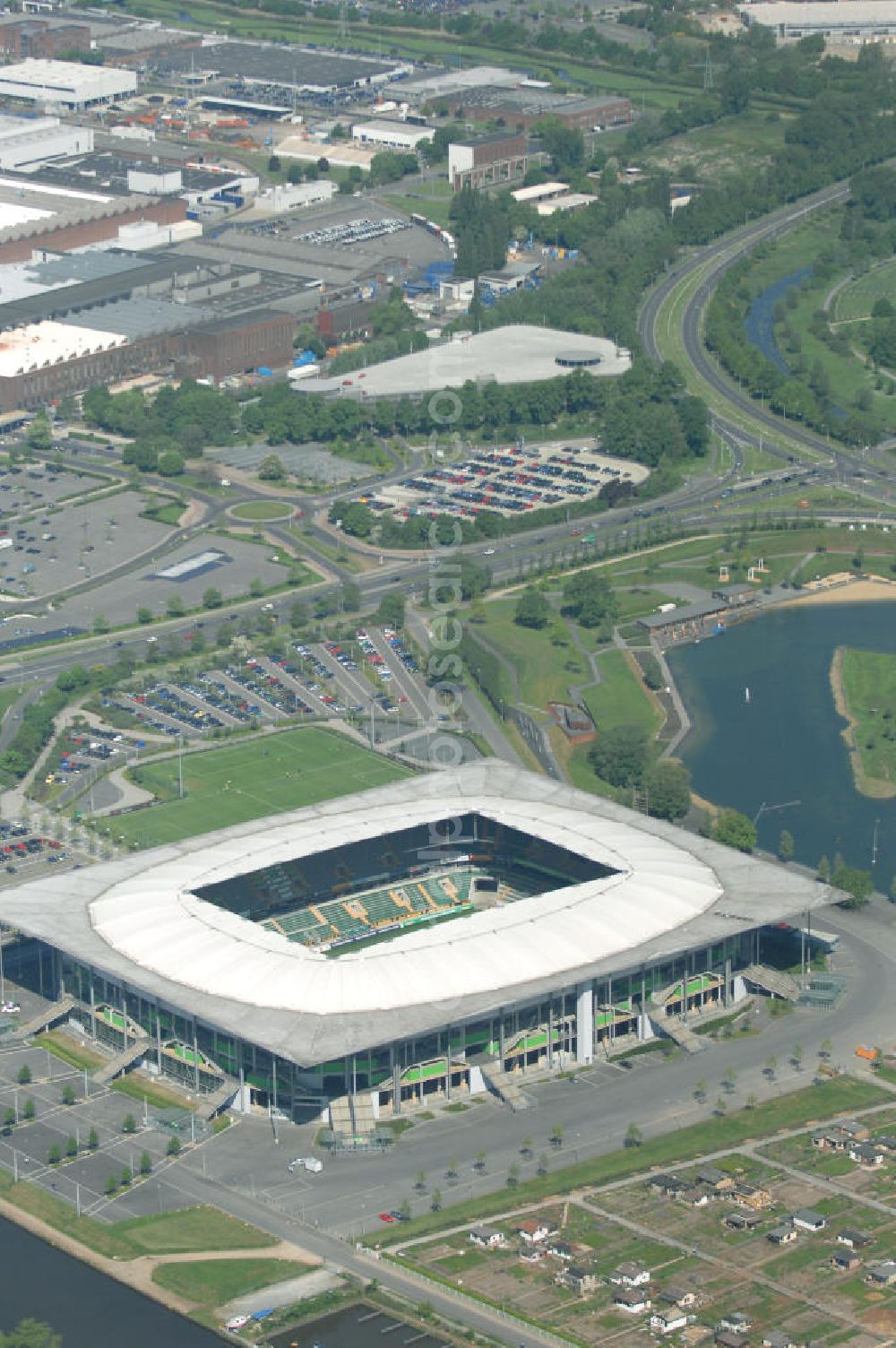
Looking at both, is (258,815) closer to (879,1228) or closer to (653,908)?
(653,908)

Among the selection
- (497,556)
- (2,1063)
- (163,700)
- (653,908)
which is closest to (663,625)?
(497,556)

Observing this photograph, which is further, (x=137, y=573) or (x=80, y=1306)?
(x=137, y=573)

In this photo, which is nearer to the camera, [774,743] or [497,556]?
[774,743]

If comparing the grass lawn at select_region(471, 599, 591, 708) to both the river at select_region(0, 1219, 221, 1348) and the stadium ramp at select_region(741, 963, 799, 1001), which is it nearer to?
the stadium ramp at select_region(741, 963, 799, 1001)

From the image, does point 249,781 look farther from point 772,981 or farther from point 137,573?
point 137,573

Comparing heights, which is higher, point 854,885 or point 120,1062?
point 854,885

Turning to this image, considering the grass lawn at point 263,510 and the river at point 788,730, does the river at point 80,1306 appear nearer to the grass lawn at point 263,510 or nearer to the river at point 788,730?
the river at point 788,730

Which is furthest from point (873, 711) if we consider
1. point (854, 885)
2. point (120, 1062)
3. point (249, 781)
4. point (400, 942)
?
point (120, 1062)
